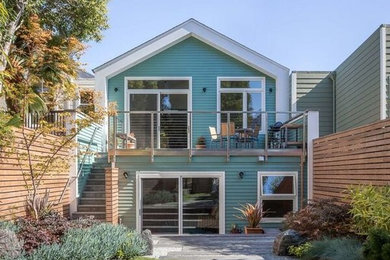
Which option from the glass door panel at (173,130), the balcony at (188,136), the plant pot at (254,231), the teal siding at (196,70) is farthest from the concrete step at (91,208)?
the teal siding at (196,70)

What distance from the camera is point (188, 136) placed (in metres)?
12.0

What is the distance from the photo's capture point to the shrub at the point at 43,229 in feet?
21.2

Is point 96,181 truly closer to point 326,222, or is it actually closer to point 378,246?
point 326,222

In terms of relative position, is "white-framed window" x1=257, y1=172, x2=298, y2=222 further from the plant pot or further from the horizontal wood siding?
the horizontal wood siding

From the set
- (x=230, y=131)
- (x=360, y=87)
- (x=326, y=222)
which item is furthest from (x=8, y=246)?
(x=360, y=87)

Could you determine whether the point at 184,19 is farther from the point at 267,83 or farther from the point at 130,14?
the point at 267,83

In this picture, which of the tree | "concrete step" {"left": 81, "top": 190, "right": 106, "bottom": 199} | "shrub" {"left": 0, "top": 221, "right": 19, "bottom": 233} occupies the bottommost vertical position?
"concrete step" {"left": 81, "top": 190, "right": 106, "bottom": 199}

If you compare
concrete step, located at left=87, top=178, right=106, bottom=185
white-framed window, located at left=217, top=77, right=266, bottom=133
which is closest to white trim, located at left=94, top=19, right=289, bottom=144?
white-framed window, located at left=217, top=77, right=266, bottom=133

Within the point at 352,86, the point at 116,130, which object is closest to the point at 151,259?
the point at 116,130

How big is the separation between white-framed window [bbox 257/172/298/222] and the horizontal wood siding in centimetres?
273

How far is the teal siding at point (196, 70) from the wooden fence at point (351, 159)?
373cm

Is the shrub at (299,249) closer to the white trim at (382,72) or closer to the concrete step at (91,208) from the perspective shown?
the white trim at (382,72)

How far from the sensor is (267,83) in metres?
14.1

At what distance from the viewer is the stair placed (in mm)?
11266
